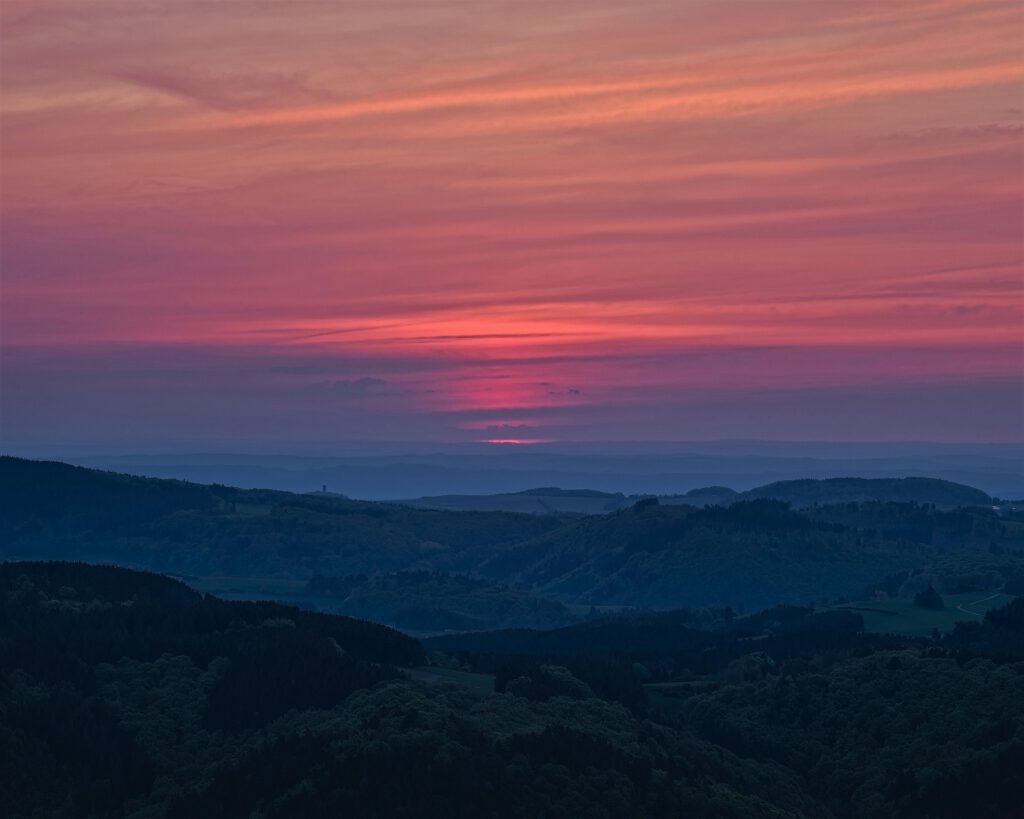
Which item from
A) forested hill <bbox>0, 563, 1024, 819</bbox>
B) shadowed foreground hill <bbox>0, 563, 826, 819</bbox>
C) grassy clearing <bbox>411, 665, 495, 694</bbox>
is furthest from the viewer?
grassy clearing <bbox>411, 665, 495, 694</bbox>

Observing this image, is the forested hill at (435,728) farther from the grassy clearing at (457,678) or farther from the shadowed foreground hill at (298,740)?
the grassy clearing at (457,678)

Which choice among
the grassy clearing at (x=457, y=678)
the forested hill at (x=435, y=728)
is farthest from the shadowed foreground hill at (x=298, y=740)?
the grassy clearing at (x=457, y=678)

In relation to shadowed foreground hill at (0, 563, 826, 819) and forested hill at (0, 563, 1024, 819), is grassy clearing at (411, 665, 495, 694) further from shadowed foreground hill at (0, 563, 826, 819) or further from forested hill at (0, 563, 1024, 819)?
shadowed foreground hill at (0, 563, 826, 819)

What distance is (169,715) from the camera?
5477 inches

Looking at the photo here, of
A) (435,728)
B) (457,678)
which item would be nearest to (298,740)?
(435,728)

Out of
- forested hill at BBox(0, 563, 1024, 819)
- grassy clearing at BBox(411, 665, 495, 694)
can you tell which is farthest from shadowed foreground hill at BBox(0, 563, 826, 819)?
grassy clearing at BBox(411, 665, 495, 694)

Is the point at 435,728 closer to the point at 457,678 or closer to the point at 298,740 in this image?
the point at 298,740

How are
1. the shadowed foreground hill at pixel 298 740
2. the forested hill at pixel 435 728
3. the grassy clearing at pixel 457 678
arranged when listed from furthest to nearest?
the grassy clearing at pixel 457 678
the forested hill at pixel 435 728
the shadowed foreground hill at pixel 298 740

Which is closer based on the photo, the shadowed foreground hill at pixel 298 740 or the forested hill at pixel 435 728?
the shadowed foreground hill at pixel 298 740

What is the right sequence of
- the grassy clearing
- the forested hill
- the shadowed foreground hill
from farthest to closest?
the grassy clearing, the forested hill, the shadowed foreground hill

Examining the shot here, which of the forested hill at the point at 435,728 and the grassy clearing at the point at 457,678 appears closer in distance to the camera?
the forested hill at the point at 435,728

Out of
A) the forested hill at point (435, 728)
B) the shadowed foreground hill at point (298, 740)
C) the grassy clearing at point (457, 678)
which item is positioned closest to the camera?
the shadowed foreground hill at point (298, 740)

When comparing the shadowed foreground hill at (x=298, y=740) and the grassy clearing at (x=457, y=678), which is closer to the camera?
the shadowed foreground hill at (x=298, y=740)

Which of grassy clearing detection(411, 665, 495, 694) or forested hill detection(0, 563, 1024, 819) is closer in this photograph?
forested hill detection(0, 563, 1024, 819)
